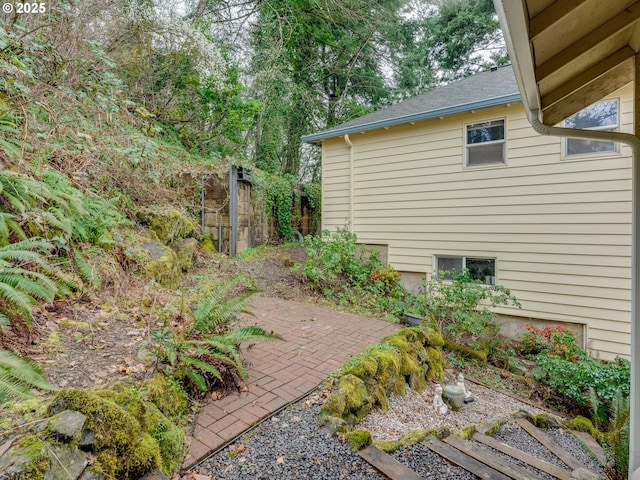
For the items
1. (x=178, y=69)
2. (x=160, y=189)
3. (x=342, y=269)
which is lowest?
(x=342, y=269)

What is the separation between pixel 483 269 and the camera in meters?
6.29

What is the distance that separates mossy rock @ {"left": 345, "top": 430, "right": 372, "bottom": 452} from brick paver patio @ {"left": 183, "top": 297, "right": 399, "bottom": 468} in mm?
637

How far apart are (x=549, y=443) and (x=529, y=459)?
877mm

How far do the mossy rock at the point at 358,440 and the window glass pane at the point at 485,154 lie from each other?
5767 millimetres

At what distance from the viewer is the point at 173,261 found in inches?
198

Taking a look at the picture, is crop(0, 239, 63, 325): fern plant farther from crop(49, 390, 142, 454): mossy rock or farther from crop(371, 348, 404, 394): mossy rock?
crop(371, 348, 404, 394): mossy rock

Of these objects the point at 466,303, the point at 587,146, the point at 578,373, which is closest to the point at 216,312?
the point at 466,303

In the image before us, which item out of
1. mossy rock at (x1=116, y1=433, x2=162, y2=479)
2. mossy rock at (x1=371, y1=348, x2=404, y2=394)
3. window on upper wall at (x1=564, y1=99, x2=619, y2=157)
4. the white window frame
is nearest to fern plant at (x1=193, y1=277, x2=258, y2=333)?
mossy rock at (x1=116, y1=433, x2=162, y2=479)

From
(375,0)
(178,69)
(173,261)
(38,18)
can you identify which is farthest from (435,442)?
(375,0)

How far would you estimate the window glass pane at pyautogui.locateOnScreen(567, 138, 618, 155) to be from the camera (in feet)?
16.6

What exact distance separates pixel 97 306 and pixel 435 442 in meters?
3.42

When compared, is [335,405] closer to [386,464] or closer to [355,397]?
[355,397]

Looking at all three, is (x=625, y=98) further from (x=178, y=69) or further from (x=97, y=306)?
(x=178, y=69)

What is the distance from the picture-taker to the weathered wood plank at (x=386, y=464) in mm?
1879
